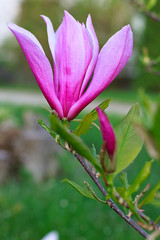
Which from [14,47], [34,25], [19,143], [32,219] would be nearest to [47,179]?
[19,143]

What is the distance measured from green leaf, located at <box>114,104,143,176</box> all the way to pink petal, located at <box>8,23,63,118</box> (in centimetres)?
12

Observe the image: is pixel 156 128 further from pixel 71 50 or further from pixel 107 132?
pixel 71 50

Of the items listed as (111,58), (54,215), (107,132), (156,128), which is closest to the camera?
(156,128)

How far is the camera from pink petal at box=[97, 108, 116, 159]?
1.33 ft

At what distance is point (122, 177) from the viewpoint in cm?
53

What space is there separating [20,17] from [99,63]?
19285 mm

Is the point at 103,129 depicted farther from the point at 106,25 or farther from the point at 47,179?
the point at 106,25

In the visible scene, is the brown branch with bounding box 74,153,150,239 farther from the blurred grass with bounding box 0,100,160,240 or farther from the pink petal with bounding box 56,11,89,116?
the blurred grass with bounding box 0,100,160,240

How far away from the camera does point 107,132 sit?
41 centimetres

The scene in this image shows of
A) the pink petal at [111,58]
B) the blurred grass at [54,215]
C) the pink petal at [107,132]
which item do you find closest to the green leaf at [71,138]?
the pink petal at [107,132]

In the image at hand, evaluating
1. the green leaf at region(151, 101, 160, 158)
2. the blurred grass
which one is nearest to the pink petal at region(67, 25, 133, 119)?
the green leaf at region(151, 101, 160, 158)

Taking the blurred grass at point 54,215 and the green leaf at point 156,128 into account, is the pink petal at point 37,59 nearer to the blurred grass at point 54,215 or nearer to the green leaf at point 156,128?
the green leaf at point 156,128

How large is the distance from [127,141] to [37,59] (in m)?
0.18

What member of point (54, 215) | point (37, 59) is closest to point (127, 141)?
point (37, 59)
